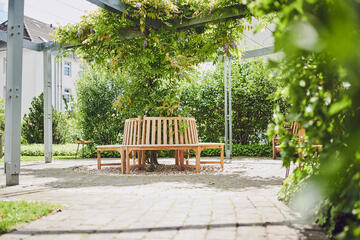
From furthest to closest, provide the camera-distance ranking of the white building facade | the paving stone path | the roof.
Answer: the roof → the white building facade → the paving stone path

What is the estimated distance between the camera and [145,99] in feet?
21.7

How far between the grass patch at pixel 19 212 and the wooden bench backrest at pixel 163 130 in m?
3.22

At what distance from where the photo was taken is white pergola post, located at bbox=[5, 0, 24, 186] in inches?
178

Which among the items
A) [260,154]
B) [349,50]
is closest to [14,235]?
[349,50]

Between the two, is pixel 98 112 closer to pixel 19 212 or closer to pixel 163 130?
pixel 163 130

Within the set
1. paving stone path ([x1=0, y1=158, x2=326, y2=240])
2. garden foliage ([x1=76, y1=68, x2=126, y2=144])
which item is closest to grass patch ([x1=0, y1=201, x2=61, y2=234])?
paving stone path ([x1=0, y1=158, x2=326, y2=240])

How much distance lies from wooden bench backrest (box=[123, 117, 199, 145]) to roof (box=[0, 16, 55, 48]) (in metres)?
17.3

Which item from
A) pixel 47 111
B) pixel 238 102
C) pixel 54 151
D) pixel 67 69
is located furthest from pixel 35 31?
pixel 238 102

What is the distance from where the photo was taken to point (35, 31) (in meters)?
23.2

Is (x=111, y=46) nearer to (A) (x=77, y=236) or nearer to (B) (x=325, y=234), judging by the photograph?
(A) (x=77, y=236)

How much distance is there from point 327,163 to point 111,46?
6.69 meters

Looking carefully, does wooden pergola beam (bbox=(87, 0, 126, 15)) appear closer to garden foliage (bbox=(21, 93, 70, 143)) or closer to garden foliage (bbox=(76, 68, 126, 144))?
garden foliage (bbox=(76, 68, 126, 144))

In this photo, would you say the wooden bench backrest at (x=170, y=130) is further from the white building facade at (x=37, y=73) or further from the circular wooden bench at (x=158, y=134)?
the white building facade at (x=37, y=73)

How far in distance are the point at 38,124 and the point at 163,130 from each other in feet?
33.4
